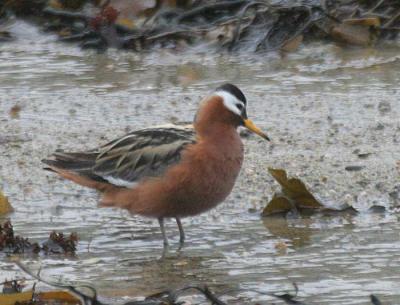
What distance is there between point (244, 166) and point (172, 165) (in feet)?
4.89

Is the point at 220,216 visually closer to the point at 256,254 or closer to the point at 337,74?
the point at 256,254

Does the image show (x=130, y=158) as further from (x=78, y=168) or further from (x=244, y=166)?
→ (x=244, y=166)

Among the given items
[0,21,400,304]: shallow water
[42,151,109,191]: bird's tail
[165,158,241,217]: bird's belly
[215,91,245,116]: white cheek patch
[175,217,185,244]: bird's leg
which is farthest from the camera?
[42,151,109,191]: bird's tail

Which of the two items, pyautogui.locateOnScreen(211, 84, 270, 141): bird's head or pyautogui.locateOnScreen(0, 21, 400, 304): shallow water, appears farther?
pyautogui.locateOnScreen(211, 84, 270, 141): bird's head

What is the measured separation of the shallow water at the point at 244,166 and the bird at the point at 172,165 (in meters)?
0.26

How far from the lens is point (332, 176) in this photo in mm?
9602

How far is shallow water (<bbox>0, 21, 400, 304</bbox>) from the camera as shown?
Answer: 7656mm

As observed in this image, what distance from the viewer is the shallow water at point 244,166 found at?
7656mm

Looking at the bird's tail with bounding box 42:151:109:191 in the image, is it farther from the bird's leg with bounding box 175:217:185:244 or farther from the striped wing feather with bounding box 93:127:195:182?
the bird's leg with bounding box 175:217:185:244

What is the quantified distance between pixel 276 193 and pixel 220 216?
0.44 m

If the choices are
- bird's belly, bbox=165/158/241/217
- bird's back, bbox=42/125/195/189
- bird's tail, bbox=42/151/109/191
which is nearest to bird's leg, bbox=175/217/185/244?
bird's belly, bbox=165/158/241/217

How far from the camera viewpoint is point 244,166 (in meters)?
9.84

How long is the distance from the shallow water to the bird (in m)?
0.26

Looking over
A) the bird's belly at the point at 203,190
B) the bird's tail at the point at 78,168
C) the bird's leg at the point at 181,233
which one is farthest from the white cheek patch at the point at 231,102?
the bird's tail at the point at 78,168
